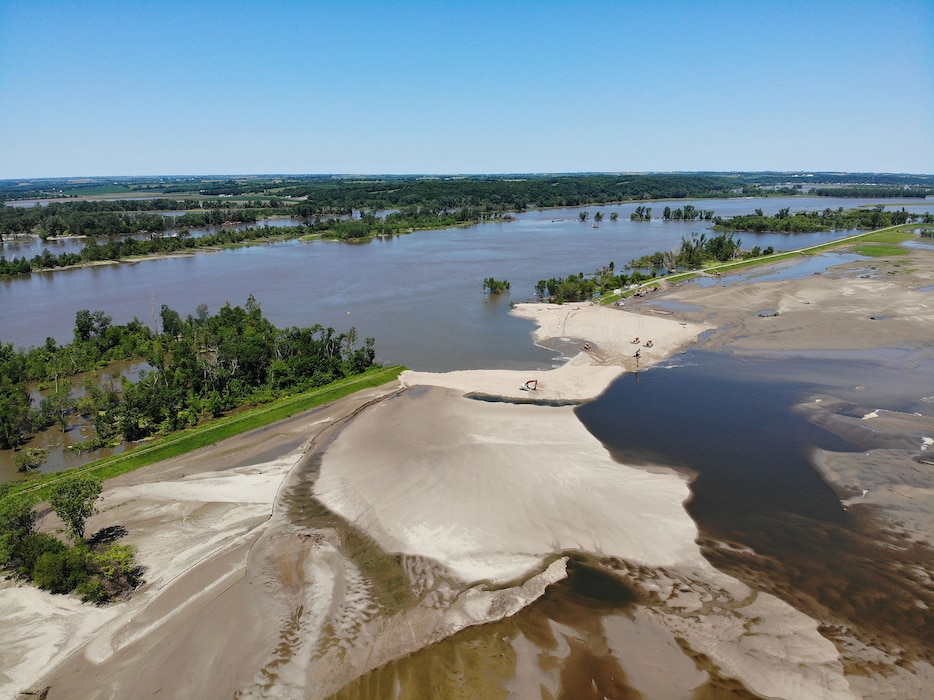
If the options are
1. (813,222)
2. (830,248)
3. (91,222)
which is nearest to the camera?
(830,248)

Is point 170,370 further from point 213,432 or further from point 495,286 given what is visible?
point 495,286

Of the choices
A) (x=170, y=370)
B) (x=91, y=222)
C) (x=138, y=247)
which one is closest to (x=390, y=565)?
(x=170, y=370)

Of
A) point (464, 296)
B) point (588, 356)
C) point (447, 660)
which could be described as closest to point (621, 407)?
point (588, 356)

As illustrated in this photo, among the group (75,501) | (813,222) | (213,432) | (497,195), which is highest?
(497,195)

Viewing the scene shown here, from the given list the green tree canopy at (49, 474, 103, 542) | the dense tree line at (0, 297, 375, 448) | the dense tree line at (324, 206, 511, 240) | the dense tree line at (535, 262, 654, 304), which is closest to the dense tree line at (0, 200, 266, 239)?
the dense tree line at (324, 206, 511, 240)

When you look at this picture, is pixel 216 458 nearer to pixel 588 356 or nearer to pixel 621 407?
pixel 621 407

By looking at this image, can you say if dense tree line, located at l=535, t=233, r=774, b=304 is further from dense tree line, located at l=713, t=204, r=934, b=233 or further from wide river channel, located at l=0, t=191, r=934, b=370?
dense tree line, located at l=713, t=204, r=934, b=233

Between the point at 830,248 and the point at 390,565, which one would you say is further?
the point at 830,248

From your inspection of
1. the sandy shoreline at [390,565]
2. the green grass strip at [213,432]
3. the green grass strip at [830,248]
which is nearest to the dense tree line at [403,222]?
the green grass strip at [830,248]
